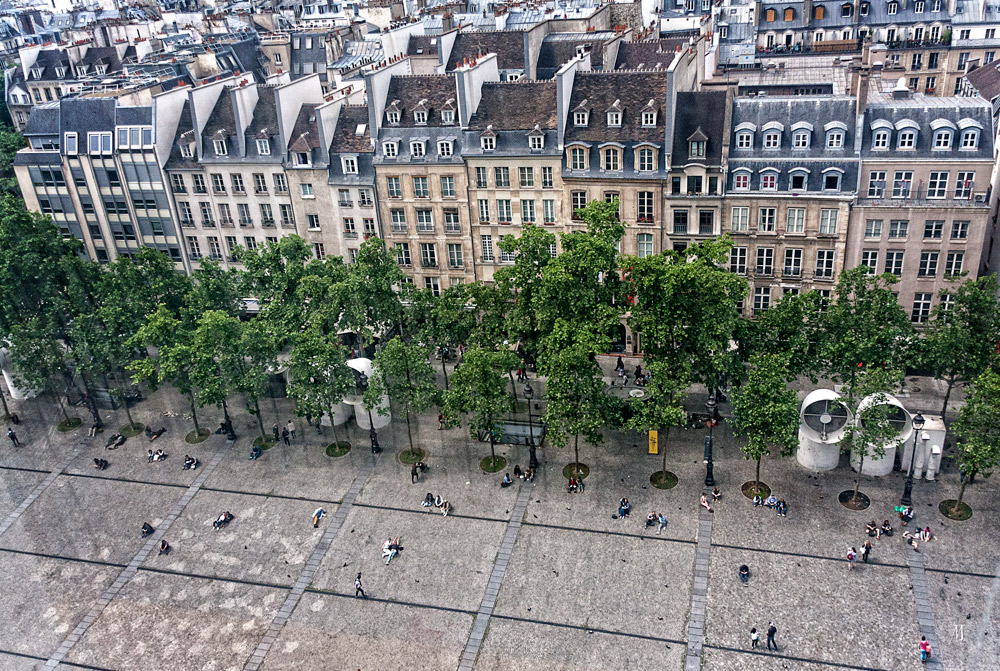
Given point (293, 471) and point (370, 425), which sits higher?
point (370, 425)

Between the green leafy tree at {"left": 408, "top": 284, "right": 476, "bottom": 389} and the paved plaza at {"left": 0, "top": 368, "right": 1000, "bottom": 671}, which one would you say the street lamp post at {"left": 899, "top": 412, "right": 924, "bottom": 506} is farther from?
the green leafy tree at {"left": 408, "top": 284, "right": 476, "bottom": 389}

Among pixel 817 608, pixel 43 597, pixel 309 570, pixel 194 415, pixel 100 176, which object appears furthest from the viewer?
pixel 100 176

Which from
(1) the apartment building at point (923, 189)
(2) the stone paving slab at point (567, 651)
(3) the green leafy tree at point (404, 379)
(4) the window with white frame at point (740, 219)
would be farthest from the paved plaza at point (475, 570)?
(4) the window with white frame at point (740, 219)

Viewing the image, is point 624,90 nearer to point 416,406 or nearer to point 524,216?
point 524,216

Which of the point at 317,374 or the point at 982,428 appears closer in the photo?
the point at 982,428

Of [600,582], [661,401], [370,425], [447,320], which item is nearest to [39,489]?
[370,425]

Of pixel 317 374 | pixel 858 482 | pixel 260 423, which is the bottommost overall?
pixel 858 482

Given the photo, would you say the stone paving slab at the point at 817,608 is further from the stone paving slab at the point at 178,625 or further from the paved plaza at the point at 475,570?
the stone paving slab at the point at 178,625

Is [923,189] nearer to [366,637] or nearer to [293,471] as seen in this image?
[366,637]
